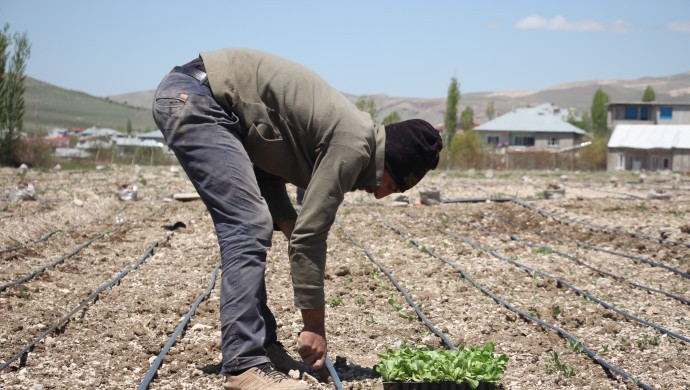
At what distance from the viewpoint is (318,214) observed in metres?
3.04

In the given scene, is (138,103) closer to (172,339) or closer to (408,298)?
(408,298)

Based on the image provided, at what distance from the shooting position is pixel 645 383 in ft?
12.8

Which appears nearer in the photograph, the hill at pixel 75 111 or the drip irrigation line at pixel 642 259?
the drip irrigation line at pixel 642 259

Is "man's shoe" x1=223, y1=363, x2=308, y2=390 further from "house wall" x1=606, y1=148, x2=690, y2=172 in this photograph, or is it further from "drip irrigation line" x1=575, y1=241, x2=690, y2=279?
"house wall" x1=606, y1=148, x2=690, y2=172

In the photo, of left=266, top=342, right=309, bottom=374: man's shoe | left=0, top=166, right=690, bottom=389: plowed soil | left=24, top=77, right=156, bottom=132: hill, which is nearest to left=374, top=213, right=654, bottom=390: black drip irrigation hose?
left=0, top=166, right=690, bottom=389: plowed soil

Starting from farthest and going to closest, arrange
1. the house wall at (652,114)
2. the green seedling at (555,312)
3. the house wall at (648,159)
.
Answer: the house wall at (652,114) → the house wall at (648,159) → the green seedling at (555,312)

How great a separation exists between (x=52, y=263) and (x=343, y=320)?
3.44 meters

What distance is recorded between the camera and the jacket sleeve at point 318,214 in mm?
3027

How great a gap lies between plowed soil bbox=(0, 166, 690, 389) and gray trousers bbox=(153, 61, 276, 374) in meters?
0.75

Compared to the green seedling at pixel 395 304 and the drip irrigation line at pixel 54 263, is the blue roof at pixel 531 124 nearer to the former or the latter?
the drip irrigation line at pixel 54 263

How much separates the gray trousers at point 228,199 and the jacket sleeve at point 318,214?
0.13m

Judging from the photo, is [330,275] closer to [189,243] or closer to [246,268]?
[189,243]

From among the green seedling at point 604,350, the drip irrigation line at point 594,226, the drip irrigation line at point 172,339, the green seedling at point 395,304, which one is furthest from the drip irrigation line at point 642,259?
the drip irrigation line at point 172,339

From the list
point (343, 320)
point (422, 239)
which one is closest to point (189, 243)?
point (422, 239)
